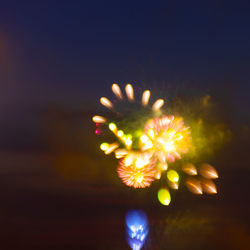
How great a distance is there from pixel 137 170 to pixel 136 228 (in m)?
3.74

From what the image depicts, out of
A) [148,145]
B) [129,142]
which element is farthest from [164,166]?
[129,142]

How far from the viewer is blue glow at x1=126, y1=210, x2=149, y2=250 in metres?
21.8

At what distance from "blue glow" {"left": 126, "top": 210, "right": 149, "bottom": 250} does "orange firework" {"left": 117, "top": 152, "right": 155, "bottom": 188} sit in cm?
272

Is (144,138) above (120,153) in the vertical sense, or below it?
above

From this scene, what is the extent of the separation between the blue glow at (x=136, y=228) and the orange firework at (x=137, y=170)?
2.72m

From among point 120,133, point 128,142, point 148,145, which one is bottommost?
point 148,145

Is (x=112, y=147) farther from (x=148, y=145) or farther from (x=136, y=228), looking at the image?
(x=136, y=228)

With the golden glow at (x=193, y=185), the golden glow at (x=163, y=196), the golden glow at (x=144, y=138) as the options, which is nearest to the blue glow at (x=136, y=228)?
the golden glow at (x=163, y=196)

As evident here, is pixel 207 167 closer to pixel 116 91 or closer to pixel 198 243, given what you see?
pixel 198 243

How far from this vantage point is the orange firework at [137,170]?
24.2 meters

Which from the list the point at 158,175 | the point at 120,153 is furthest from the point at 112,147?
the point at 158,175

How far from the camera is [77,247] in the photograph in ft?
73.0

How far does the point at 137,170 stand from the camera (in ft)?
80.5

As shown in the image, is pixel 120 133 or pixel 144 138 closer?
pixel 144 138
